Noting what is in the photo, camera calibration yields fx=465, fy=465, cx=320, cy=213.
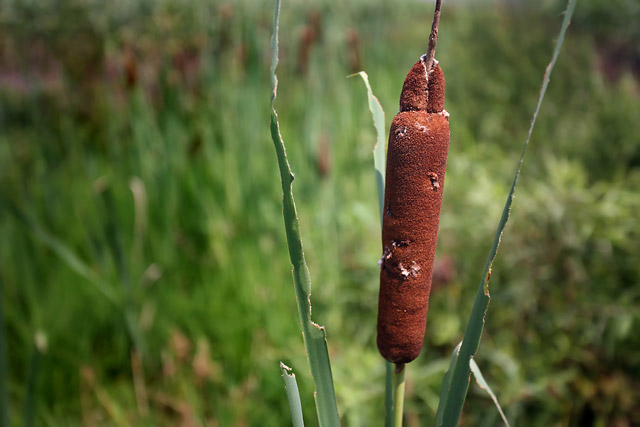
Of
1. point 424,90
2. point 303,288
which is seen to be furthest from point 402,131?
point 303,288

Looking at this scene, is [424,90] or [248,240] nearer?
[424,90]

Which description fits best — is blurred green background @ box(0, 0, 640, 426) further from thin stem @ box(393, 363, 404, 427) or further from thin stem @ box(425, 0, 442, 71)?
thin stem @ box(425, 0, 442, 71)

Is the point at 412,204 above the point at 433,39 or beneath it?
beneath

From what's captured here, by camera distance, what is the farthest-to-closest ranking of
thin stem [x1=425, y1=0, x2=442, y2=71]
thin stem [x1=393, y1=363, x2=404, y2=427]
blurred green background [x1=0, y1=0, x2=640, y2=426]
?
blurred green background [x1=0, y1=0, x2=640, y2=426]
thin stem [x1=393, y1=363, x2=404, y2=427]
thin stem [x1=425, y1=0, x2=442, y2=71]

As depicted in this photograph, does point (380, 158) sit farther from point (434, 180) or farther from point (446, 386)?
point (446, 386)

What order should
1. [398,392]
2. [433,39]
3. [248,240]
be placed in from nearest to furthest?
[433,39], [398,392], [248,240]

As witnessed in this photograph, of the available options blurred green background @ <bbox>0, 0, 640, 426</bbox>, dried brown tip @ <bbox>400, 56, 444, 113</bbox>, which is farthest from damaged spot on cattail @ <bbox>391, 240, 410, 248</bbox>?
blurred green background @ <bbox>0, 0, 640, 426</bbox>

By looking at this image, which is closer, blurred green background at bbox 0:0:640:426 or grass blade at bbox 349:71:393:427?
grass blade at bbox 349:71:393:427
